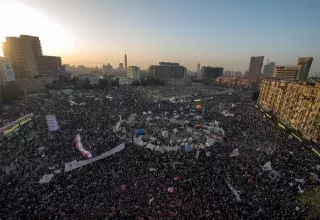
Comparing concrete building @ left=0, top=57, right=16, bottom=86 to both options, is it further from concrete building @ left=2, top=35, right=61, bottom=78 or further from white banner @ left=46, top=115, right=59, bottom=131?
white banner @ left=46, top=115, right=59, bottom=131

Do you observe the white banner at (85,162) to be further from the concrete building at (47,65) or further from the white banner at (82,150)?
the concrete building at (47,65)

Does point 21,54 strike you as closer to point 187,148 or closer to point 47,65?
point 47,65

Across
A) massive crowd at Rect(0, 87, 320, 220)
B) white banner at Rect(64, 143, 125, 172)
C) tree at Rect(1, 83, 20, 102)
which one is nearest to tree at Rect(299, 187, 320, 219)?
massive crowd at Rect(0, 87, 320, 220)

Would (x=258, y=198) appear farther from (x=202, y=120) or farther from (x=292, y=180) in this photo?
(x=202, y=120)

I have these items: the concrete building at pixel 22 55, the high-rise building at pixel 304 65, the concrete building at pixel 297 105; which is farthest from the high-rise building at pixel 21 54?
the high-rise building at pixel 304 65

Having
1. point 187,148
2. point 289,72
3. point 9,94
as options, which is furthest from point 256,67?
point 9,94
